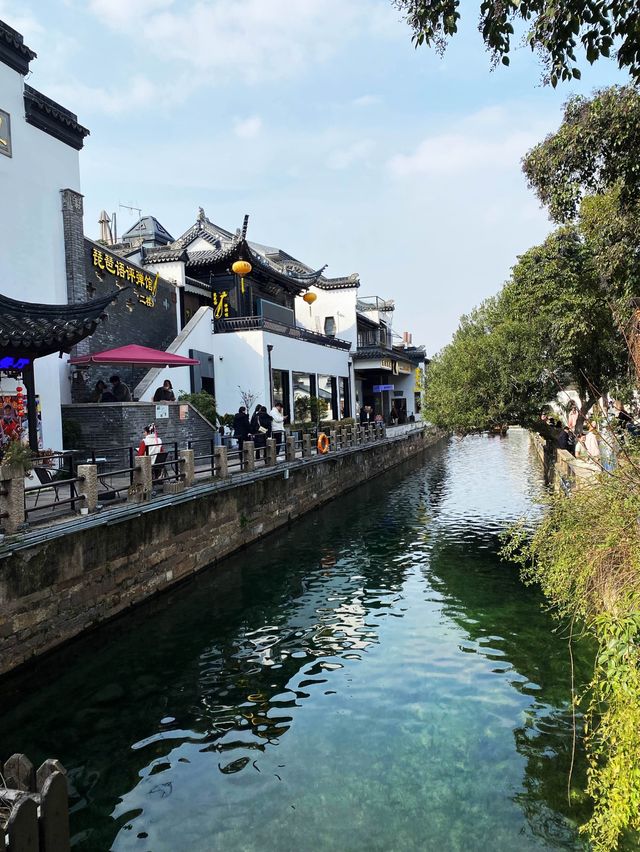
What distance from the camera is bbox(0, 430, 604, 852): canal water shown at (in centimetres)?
508

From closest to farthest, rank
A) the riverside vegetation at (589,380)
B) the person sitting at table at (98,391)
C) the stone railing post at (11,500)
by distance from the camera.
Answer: the riverside vegetation at (589,380)
the stone railing post at (11,500)
the person sitting at table at (98,391)

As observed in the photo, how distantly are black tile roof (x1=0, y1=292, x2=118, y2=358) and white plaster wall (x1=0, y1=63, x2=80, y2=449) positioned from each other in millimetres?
2833

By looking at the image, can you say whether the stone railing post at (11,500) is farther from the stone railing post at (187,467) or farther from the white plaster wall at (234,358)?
the white plaster wall at (234,358)

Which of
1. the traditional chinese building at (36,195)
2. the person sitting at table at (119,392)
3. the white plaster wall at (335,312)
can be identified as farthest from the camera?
the white plaster wall at (335,312)

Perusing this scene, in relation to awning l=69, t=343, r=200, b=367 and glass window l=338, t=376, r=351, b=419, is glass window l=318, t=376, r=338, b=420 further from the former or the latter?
awning l=69, t=343, r=200, b=367

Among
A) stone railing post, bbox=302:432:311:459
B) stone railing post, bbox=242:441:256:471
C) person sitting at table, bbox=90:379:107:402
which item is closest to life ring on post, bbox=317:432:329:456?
stone railing post, bbox=302:432:311:459

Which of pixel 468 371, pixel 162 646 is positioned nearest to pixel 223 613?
pixel 162 646

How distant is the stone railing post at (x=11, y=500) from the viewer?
25.4 feet

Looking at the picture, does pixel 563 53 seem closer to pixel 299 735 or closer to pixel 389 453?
pixel 299 735

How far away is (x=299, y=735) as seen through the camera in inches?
253

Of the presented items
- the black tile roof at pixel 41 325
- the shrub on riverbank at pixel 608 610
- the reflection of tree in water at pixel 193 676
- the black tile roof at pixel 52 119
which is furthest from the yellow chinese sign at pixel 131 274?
the shrub on riverbank at pixel 608 610

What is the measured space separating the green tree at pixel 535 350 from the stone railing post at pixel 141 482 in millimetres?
7546

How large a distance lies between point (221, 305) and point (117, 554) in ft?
60.0

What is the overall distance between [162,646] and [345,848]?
4629 mm
